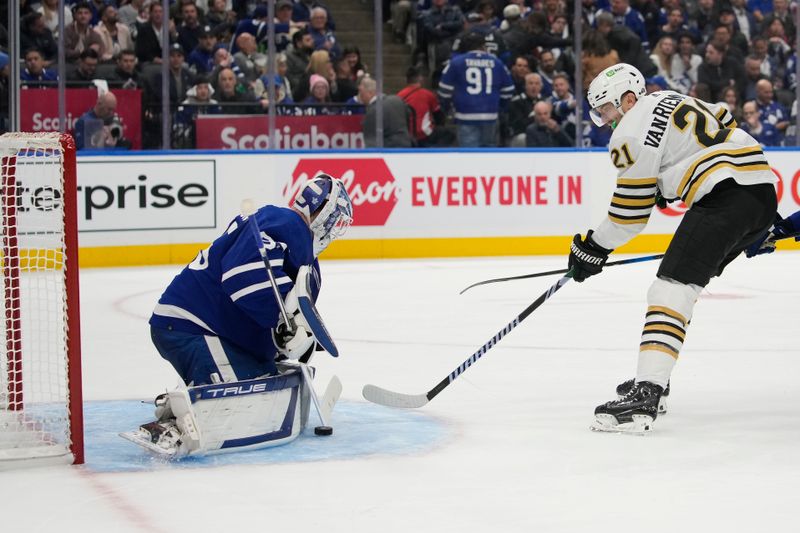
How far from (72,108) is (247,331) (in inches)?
206

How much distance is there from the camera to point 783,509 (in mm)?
2852

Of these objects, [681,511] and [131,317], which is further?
[131,317]

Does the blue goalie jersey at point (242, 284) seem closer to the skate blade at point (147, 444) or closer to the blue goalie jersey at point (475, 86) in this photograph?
the skate blade at point (147, 444)

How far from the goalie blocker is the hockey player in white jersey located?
0.89 m

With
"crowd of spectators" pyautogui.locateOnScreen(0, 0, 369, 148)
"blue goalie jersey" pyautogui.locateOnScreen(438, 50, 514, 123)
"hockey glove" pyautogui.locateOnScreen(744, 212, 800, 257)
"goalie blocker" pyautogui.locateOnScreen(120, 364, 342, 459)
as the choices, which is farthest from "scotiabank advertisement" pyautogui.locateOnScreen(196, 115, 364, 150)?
"goalie blocker" pyautogui.locateOnScreen(120, 364, 342, 459)

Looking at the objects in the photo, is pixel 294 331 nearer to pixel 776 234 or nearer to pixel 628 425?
pixel 628 425

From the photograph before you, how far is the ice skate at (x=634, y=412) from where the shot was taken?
3.67 metres

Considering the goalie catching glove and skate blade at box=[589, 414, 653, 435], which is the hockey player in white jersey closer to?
skate blade at box=[589, 414, 653, 435]

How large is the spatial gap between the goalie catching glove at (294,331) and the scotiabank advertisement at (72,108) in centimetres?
524

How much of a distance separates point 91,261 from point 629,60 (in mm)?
4154

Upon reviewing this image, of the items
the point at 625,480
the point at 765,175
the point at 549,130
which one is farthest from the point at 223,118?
the point at 625,480

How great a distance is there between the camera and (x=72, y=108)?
834 centimetres

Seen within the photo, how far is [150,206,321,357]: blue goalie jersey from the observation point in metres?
3.34

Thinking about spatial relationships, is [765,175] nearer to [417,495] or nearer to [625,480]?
[625,480]
